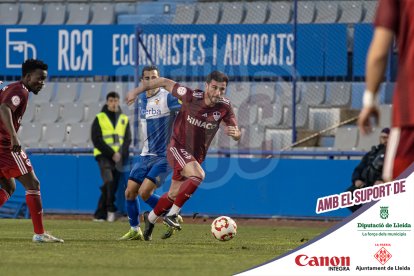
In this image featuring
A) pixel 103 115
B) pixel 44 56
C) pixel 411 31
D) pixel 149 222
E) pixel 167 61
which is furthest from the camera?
pixel 44 56

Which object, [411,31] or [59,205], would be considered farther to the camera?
[59,205]

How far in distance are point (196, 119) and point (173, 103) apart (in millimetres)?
868

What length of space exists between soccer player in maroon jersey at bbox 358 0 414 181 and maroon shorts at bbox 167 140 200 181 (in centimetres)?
791

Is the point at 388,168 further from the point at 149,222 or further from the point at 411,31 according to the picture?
the point at 149,222

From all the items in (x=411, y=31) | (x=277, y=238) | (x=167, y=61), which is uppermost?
(x=167, y=61)

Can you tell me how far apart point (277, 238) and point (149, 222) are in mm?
2068

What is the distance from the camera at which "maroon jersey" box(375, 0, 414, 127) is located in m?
5.81

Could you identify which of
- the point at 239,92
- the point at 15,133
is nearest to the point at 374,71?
the point at 15,133

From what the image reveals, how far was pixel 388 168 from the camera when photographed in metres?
5.95

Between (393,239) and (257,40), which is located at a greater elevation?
(257,40)

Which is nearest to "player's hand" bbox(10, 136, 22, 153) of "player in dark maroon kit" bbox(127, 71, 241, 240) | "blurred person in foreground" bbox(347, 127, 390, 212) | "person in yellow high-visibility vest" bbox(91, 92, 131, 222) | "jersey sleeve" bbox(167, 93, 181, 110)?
"player in dark maroon kit" bbox(127, 71, 241, 240)

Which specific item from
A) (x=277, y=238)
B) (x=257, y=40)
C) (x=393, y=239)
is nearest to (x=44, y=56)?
(x=257, y=40)

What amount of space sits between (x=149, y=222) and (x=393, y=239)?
609 cm

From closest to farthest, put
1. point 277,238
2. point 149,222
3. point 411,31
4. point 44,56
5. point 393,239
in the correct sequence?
point 411,31 < point 393,239 < point 149,222 < point 277,238 < point 44,56
